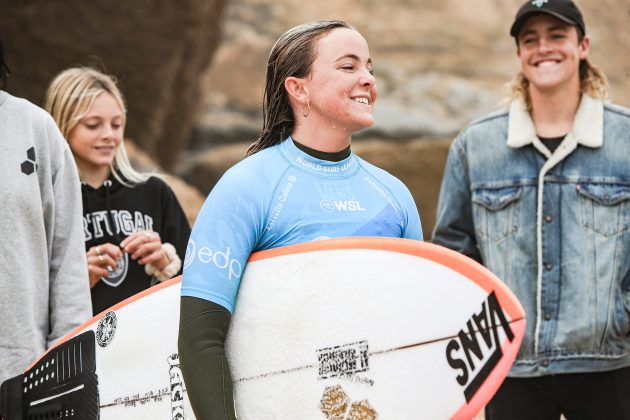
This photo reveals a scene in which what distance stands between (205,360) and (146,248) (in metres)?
1.24

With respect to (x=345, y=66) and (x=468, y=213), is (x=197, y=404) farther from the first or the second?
(x=468, y=213)

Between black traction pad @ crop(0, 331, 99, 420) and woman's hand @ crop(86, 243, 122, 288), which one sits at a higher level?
woman's hand @ crop(86, 243, 122, 288)

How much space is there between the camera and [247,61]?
1691cm

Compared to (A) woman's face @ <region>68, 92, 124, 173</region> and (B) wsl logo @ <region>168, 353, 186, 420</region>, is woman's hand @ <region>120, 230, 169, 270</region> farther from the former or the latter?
(B) wsl logo @ <region>168, 353, 186, 420</region>

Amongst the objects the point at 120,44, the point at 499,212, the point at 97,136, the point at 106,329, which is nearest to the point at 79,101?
the point at 97,136

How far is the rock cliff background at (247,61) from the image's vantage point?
646 cm

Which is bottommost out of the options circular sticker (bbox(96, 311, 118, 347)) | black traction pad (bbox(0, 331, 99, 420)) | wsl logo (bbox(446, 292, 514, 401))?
wsl logo (bbox(446, 292, 514, 401))

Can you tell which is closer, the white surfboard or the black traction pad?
the white surfboard

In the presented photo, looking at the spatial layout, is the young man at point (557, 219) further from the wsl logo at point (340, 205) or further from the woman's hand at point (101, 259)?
the woman's hand at point (101, 259)

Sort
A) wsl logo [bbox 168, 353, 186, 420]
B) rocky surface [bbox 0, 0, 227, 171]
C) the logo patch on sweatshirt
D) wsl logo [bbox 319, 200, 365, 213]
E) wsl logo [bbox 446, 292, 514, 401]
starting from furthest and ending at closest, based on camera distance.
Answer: rocky surface [bbox 0, 0, 227, 171] < the logo patch on sweatshirt < wsl logo [bbox 168, 353, 186, 420] < wsl logo [bbox 319, 200, 365, 213] < wsl logo [bbox 446, 292, 514, 401]

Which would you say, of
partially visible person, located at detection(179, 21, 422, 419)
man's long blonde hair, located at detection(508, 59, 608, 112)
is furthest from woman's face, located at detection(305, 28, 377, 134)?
man's long blonde hair, located at detection(508, 59, 608, 112)

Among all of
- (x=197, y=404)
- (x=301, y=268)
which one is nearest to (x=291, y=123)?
(x=301, y=268)

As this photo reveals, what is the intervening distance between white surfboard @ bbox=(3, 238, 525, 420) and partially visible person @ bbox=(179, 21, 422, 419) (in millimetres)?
75

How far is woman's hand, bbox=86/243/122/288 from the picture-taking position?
10.2 feet
